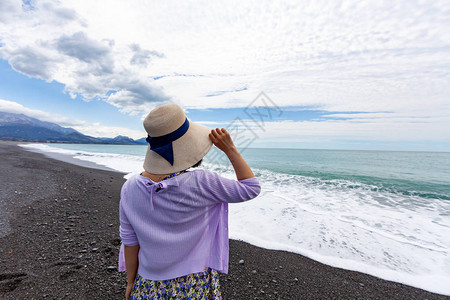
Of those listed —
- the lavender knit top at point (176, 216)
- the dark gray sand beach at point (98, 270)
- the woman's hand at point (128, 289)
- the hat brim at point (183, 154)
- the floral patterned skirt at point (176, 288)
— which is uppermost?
the hat brim at point (183, 154)

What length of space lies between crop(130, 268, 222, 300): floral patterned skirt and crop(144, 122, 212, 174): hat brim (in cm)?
70

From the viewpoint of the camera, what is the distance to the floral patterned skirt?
1.34 m

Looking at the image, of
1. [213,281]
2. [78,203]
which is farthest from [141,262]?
[78,203]

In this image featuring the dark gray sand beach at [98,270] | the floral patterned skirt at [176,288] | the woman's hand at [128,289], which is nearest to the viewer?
the floral patterned skirt at [176,288]

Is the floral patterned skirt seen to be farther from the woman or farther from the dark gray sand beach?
the dark gray sand beach

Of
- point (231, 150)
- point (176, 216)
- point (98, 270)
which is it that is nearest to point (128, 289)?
point (176, 216)

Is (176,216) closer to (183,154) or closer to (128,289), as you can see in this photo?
(183,154)

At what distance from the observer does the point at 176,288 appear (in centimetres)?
134

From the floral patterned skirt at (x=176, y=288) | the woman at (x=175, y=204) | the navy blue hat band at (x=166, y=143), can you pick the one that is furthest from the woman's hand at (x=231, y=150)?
the floral patterned skirt at (x=176, y=288)

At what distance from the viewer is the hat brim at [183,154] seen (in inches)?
47.1

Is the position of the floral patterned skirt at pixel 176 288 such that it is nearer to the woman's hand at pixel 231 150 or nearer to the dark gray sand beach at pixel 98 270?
the woman's hand at pixel 231 150

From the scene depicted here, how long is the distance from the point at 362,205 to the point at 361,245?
459 centimetres

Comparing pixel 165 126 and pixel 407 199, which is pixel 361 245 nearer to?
pixel 165 126

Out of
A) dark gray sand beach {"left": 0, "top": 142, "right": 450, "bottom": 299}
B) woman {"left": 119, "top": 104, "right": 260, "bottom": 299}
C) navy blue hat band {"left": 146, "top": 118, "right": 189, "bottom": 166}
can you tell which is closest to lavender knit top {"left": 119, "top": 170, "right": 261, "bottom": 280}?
woman {"left": 119, "top": 104, "right": 260, "bottom": 299}
